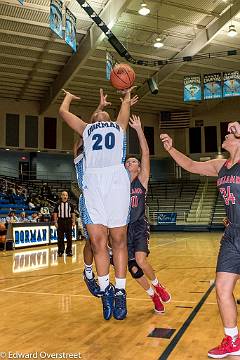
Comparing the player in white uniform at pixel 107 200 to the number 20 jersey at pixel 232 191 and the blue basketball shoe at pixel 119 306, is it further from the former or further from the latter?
the number 20 jersey at pixel 232 191

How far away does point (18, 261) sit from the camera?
9672 millimetres

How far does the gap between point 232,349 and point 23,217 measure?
12.9 metres

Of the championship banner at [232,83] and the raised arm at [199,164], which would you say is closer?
the raised arm at [199,164]

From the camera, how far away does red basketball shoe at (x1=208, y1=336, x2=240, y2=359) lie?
9.20 ft

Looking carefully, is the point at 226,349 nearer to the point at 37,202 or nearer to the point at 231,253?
the point at 231,253

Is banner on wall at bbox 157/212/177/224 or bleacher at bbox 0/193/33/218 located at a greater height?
bleacher at bbox 0/193/33/218

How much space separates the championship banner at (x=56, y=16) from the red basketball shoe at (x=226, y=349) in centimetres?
883

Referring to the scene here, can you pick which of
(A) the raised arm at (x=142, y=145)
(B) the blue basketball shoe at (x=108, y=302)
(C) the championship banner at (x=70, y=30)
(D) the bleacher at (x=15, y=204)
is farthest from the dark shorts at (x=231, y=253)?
(D) the bleacher at (x=15, y=204)

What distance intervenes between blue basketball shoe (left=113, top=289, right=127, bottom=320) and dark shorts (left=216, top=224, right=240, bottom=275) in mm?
1031

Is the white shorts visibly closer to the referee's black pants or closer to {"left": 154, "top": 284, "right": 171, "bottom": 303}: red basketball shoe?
{"left": 154, "top": 284, "right": 171, "bottom": 303}: red basketball shoe

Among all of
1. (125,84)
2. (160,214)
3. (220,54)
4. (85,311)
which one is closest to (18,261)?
(85,311)

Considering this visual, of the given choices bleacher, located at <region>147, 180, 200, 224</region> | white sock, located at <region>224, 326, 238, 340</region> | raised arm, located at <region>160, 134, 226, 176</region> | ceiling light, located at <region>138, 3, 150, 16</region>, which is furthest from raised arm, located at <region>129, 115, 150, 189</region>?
bleacher, located at <region>147, 180, 200, 224</region>

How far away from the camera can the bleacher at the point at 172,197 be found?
94.1 feet

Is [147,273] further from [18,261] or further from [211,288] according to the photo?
[18,261]
